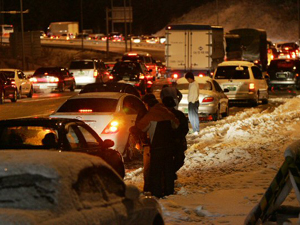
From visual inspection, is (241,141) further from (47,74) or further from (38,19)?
(38,19)

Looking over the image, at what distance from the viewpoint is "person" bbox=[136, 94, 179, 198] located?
990 cm

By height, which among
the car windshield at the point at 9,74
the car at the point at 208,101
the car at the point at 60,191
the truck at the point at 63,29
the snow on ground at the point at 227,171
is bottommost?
the snow on ground at the point at 227,171

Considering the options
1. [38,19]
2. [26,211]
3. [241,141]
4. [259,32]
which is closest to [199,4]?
[38,19]

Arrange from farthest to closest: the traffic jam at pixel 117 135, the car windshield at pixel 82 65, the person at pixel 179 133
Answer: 1. the car windshield at pixel 82 65
2. the person at pixel 179 133
3. the traffic jam at pixel 117 135

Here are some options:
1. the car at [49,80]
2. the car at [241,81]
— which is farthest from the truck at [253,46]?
the car at [241,81]

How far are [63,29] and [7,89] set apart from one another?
273 feet

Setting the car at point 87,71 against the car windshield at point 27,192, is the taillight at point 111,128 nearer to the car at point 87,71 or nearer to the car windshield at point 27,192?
the car windshield at point 27,192

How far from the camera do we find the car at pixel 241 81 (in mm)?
26734

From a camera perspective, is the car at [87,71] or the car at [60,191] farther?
the car at [87,71]

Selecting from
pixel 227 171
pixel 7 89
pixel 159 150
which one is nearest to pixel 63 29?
pixel 7 89

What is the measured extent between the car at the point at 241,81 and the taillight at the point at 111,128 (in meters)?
13.5

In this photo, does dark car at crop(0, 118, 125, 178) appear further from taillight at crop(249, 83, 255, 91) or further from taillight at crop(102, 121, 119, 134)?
taillight at crop(249, 83, 255, 91)

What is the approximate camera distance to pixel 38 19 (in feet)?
427

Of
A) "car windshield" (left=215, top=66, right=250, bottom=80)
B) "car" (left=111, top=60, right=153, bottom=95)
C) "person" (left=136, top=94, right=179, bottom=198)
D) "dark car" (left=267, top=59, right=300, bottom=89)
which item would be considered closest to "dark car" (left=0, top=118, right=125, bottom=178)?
"person" (left=136, top=94, right=179, bottom=198)
